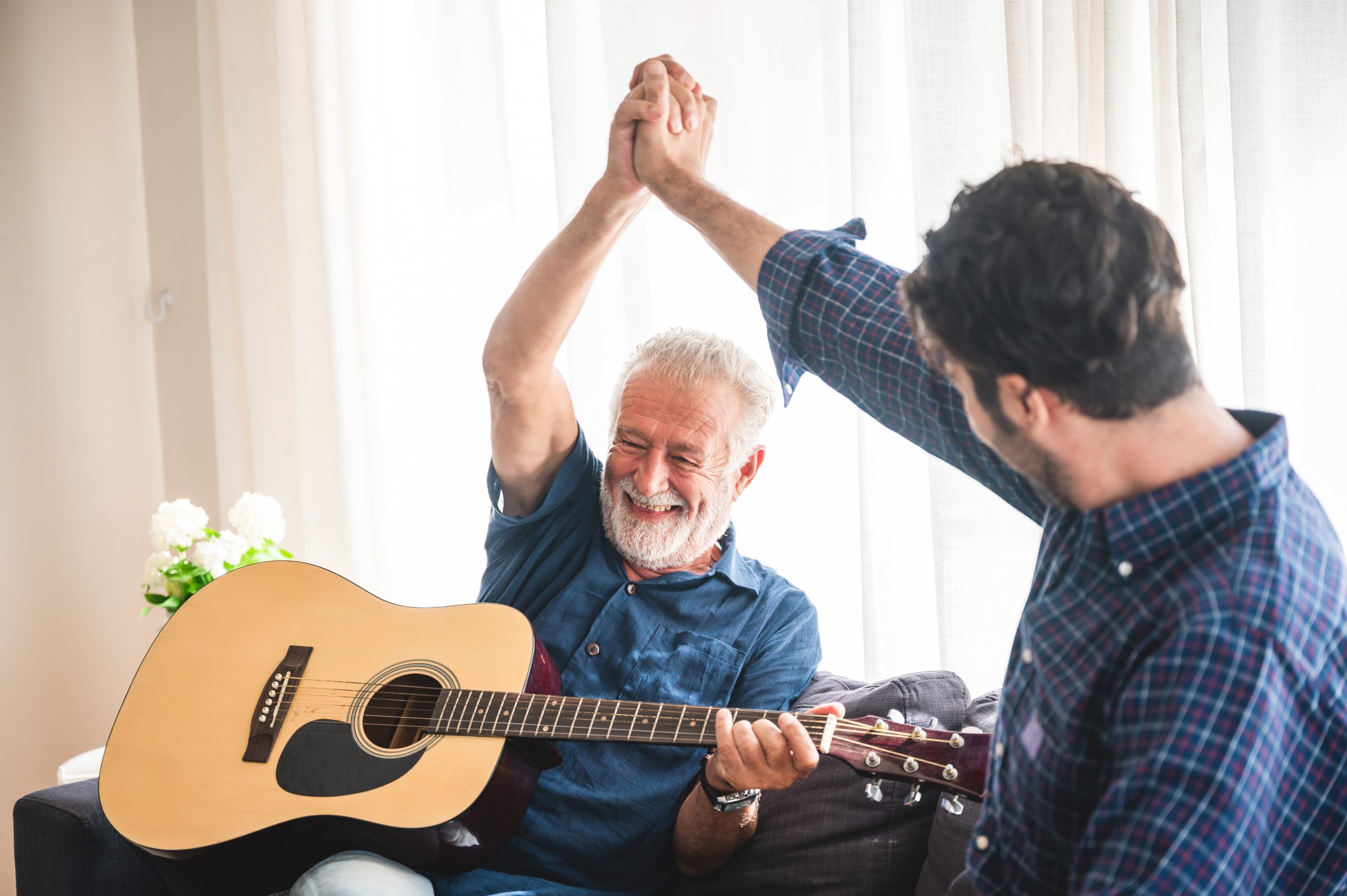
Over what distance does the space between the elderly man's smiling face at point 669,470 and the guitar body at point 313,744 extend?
28cm

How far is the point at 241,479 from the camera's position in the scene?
8.96 ft

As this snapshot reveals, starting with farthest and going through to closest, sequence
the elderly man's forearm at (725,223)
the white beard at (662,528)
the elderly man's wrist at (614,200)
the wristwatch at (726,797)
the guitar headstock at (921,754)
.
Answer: the white beard at (662,528) < the elderly man's wrist at (614,200) < the wristwatch at (726,797) < the elderly man's forearm at (725,223) < the guitar headstock at (921,754)

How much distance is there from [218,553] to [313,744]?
2.31 feet

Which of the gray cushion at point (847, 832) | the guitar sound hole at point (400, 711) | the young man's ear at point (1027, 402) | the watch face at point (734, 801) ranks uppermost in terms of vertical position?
the young man's ear at point (1027, 402)

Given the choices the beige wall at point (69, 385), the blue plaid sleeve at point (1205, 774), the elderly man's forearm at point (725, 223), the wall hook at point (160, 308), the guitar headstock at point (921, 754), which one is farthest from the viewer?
the wall hook at point (160, 308)

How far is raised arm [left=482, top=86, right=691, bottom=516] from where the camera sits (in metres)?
1.54

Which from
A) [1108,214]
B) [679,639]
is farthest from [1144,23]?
[679,639]

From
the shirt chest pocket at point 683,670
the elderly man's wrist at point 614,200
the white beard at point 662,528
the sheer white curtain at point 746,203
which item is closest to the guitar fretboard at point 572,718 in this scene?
the shirt chest pocket at point 683,670

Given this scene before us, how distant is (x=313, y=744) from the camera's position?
1.38 m

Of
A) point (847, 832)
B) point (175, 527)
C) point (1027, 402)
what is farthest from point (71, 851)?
point (1027, 402)

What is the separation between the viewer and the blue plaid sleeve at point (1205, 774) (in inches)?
26.2

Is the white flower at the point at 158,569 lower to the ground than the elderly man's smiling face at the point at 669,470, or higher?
lower

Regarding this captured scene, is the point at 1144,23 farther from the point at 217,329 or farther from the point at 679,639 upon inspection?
the point at 217,329

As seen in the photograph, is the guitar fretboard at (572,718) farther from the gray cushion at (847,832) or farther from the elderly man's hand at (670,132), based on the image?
the elderly man's hand at (670,132)
